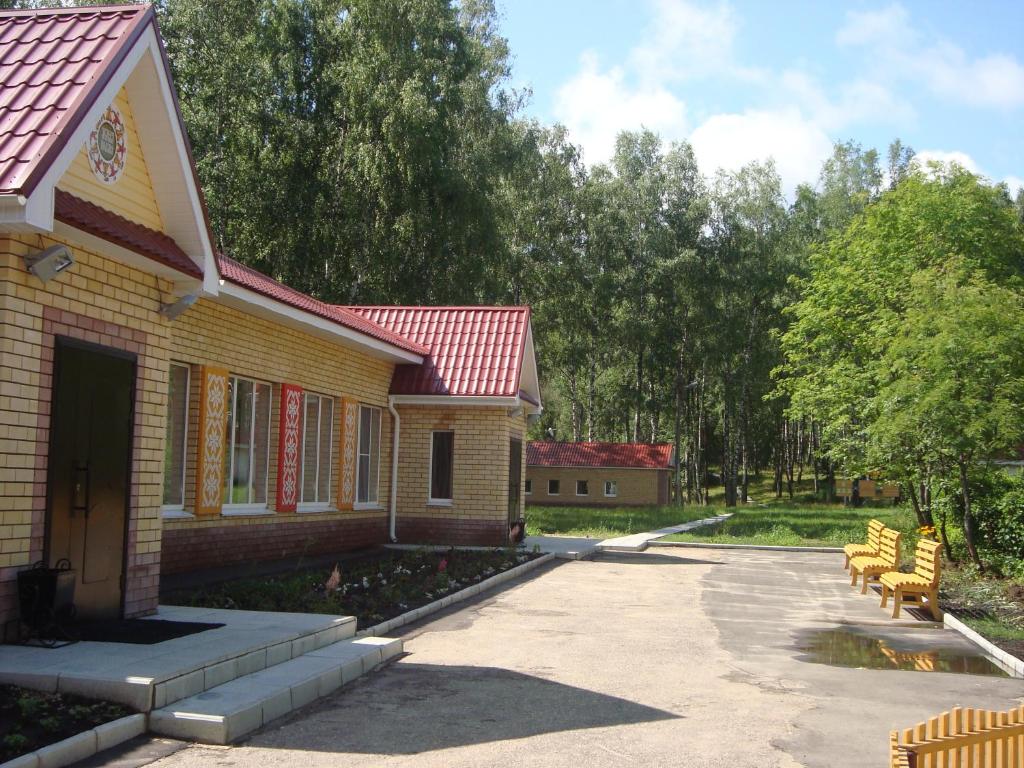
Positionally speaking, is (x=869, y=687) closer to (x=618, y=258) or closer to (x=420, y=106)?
(x=420, y=106)

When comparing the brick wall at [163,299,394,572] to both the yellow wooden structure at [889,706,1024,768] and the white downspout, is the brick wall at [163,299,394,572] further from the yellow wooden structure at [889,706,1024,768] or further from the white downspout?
the yellow wooden structure at [889,706,1024,768]

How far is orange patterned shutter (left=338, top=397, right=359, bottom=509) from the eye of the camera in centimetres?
1788

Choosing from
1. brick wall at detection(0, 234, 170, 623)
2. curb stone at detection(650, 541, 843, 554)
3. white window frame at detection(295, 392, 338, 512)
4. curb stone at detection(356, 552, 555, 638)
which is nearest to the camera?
brick wall at detection(0, 234, 170, 623)

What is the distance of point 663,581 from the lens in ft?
55.1

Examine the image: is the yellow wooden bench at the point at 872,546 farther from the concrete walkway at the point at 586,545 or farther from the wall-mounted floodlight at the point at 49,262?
the wall-mounted floodlight at the point at 49,262

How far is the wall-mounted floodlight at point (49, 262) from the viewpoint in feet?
24.5

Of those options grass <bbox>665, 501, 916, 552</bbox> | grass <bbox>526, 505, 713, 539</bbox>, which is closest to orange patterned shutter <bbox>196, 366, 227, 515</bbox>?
grass <bbox>526, 505, 713, 539</bbox>

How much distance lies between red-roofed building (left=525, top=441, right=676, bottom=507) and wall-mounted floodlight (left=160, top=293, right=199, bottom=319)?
39.1 m

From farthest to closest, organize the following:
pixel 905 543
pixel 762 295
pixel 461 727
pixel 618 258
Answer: pixel 762 295
pixel 618 258
pixel 905 543
pixel 461 727

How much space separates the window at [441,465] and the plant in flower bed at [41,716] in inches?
569

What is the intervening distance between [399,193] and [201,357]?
18978 millimetres

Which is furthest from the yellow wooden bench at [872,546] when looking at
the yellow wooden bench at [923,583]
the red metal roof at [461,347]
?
the red metal roof at [461,347]

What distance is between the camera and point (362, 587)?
12.8m

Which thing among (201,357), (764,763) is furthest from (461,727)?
(201,357)
